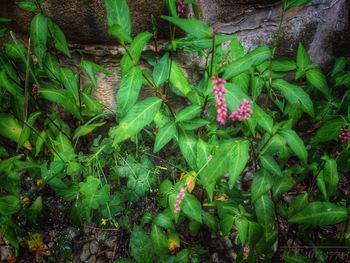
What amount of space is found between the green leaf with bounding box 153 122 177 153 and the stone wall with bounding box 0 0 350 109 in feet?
2.05

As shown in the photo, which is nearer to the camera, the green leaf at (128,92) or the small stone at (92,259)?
the green leaf at (128,92)

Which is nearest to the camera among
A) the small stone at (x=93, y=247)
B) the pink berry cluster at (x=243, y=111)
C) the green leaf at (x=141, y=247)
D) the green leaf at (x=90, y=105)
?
the pink berry cluster at (x=243, y=111)

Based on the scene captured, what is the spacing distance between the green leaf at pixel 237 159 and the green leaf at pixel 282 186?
1.72 ft

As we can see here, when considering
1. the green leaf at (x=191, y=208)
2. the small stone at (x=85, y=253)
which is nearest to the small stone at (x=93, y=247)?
the small stone at (x=85, y=253)

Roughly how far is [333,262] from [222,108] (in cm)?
112

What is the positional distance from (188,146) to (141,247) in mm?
567

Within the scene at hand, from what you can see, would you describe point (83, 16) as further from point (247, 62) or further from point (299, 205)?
point (299, 205)

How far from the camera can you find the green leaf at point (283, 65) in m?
1.60

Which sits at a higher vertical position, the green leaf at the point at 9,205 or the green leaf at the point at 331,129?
the green leaf at the point at 331,129

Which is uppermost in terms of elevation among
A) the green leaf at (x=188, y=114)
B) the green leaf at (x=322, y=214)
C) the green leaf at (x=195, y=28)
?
A: the green leaf at (x=195, y=28)

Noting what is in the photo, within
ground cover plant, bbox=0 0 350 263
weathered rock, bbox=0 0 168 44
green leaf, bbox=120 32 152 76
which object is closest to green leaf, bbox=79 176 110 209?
ground cover plant, bbox=0 0 350 263

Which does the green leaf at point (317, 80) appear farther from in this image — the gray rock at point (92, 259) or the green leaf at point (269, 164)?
the gray rock at point (92, 259)

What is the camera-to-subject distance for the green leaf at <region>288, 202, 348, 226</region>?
134 cm

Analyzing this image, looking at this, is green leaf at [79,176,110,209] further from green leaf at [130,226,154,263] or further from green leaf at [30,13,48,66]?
green leaf at [30,13,48,66]
